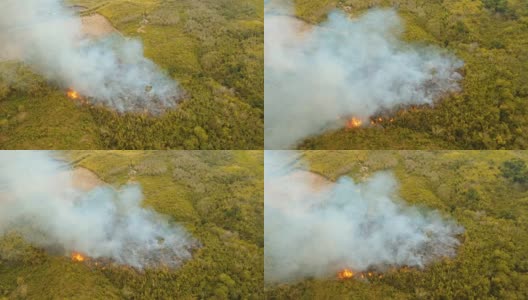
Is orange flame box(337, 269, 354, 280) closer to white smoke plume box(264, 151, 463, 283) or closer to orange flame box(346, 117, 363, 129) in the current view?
white smoke plume box(264, 151, 463, 283)

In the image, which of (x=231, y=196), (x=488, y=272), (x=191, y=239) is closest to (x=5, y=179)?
(x=191, y=239)

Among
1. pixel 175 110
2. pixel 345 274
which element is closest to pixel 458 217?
pixel 345 274

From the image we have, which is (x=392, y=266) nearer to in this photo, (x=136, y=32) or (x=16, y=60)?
(x=136, y=32)

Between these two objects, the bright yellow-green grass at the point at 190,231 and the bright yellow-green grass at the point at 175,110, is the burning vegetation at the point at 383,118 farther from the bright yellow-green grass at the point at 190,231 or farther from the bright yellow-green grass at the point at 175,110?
the bright yellow-green grass at the point at 190,231

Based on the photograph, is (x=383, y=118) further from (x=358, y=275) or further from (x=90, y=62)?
(x=90, y=62)

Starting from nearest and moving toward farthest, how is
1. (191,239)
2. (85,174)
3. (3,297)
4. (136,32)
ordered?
(3,297)
(191,239)
(85,174)
(136,32)
